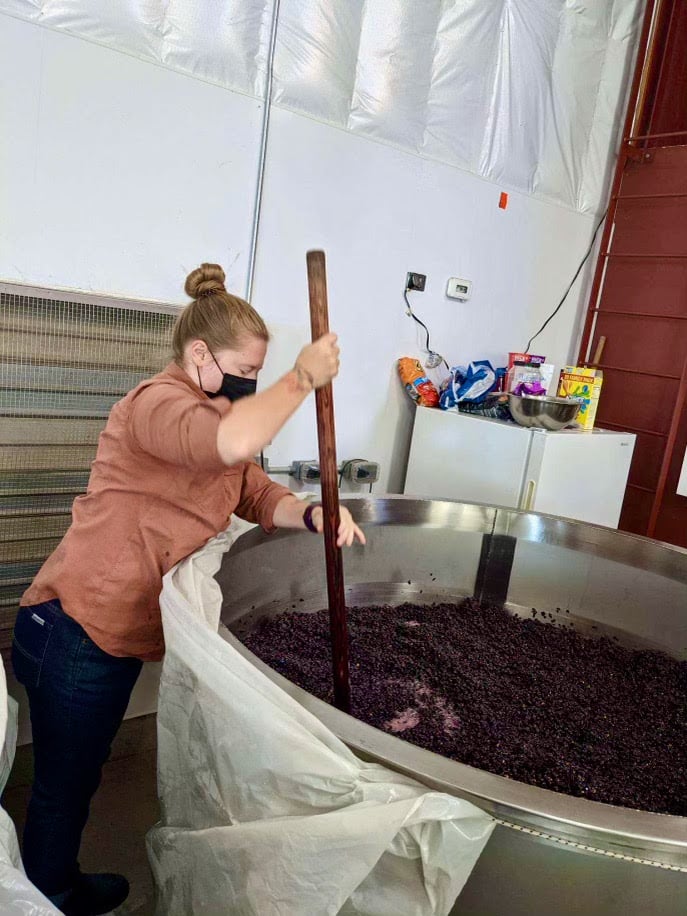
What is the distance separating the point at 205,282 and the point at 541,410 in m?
1.57

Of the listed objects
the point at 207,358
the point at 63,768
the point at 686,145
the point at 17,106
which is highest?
the point at 686,145

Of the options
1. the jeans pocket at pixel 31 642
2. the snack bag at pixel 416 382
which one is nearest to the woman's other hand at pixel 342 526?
the jeans pocket at pixel 31 642

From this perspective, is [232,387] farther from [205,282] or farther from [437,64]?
[437,64]

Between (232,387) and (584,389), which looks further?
(584,389)

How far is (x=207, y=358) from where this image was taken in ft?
4.08

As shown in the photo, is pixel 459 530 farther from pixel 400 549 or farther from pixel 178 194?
pixel 178 194

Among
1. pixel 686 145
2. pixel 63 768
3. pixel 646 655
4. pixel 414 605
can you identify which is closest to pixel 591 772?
pixel 646 655

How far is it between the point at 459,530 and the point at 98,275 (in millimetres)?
1259

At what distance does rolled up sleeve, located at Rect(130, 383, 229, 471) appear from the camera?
1023 mm

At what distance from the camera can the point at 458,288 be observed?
9.66 ft

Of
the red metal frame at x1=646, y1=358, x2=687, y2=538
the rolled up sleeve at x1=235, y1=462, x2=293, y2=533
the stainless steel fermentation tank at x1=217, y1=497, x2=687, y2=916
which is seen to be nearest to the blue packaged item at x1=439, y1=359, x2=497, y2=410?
the stainless steel fermentation tank at x1=217, y1=497, x2=687, y2=916

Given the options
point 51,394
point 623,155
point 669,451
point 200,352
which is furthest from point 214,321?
point 623,155

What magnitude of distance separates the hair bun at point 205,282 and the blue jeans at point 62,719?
0.61 metres

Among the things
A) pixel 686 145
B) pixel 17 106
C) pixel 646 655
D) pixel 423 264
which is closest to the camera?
pixel 17 106
